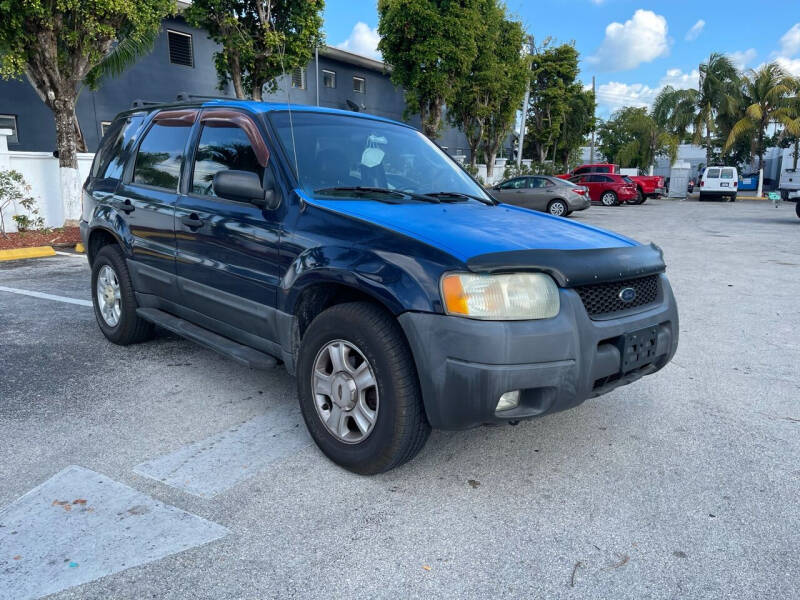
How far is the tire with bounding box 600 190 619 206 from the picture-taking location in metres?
27.8

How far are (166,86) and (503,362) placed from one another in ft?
69.7

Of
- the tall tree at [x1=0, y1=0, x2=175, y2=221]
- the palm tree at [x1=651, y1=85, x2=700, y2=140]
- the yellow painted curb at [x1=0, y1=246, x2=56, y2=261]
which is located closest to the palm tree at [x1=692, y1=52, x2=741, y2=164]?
→ the palm tree at [x1=651, y1=85, x2=700, y2=140]

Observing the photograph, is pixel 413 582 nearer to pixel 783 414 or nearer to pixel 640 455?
pixel 640 455

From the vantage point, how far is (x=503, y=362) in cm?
251

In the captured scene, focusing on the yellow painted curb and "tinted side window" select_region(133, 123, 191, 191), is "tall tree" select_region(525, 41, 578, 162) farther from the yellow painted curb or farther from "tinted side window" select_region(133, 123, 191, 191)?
"tinted side window" select_region(133, 123, 191, 191)

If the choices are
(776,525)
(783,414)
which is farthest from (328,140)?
(783,414)

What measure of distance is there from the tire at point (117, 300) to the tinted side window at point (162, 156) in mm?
681

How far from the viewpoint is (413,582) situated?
7.30 ft

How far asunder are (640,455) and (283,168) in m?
2.45

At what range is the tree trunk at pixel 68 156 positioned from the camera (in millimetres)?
11906

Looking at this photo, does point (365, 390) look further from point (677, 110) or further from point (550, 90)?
point (677, 110)

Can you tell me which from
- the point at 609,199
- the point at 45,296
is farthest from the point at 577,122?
the point at 45,296

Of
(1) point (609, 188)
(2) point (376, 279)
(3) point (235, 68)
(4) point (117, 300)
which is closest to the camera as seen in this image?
(2) point (376, 279)

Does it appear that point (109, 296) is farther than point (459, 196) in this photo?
Yes
